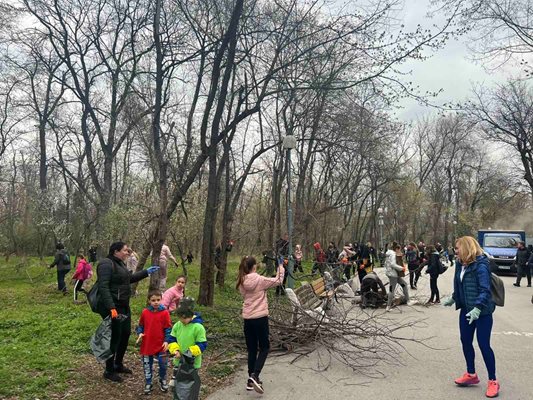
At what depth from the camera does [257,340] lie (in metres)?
5.70

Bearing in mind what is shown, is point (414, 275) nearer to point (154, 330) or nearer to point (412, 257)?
point (412, 257)

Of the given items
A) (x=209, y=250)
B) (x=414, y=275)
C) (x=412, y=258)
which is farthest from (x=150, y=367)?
(x=414, y=275)

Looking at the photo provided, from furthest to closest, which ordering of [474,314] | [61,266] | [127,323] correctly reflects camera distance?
[61,266]
[127,323]
[474,314]

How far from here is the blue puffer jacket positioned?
5.42m

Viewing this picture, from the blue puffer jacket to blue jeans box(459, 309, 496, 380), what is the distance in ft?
0.38

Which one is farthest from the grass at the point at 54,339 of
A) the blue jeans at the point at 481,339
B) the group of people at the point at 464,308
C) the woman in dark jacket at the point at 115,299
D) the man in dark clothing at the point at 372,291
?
the man in dark clothing at the point at 372,291

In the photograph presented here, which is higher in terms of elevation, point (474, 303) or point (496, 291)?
point (496, 291)

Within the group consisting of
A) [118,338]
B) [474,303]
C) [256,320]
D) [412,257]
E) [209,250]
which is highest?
[209,250]

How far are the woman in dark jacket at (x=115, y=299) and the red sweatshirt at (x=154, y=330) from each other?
300mm

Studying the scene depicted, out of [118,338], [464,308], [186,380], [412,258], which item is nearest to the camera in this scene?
[186,380]

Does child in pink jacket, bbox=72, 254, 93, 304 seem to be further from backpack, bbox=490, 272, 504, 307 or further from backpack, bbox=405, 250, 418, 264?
backpack, bbox=405, 250, 418, 264

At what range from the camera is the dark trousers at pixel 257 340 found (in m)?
5.61

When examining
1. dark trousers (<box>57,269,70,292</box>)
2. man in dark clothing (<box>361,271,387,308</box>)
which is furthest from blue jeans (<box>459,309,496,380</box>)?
dark trousers (<box>57,269,70,292</box>)

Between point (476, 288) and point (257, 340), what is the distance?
2.64m
